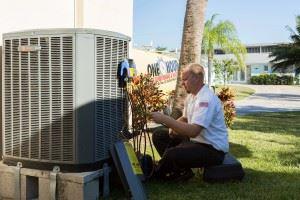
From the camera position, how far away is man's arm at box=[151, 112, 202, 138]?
4.55m

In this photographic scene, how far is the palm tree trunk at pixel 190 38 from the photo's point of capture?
25.4 feet

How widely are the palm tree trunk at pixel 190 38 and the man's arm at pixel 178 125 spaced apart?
291 centimetres

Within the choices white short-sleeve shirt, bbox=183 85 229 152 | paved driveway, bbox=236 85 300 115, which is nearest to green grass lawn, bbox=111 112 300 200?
white short-sleeve shirt, bbox=183 85 229 152

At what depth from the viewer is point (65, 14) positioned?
6.10 m

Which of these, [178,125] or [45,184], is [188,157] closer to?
[178,125]

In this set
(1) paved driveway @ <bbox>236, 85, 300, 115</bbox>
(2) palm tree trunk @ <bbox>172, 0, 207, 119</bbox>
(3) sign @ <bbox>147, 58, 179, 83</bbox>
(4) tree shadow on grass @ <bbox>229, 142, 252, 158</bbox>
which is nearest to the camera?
(4) tree shadow on grass @ <bbox>229, 142, 252, 158</bbox>

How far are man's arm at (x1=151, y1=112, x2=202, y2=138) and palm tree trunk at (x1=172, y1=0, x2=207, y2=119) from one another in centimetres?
291

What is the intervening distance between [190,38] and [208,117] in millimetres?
3226

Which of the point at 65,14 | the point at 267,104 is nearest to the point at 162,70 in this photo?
the point at 267,104

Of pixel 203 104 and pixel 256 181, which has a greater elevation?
pixel 203 104

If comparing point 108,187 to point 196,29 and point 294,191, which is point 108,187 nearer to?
point 294,191

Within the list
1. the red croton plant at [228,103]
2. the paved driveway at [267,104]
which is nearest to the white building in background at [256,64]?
the paved driveway at [267,104]

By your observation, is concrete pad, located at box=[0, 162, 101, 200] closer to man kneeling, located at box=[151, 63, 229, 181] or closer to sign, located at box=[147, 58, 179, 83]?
man kneeling, located at box=[151, 63, 229, 181]

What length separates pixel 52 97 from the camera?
4309 millimetres
